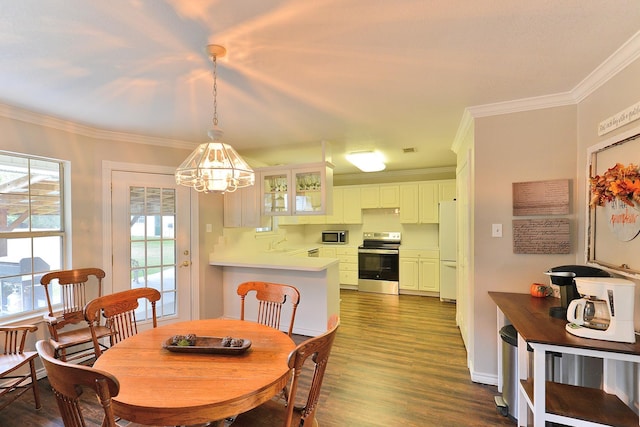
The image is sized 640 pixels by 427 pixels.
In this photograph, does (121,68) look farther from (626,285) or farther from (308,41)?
(626,285)

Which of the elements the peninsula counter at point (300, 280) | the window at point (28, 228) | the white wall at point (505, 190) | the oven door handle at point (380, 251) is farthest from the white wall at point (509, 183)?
the window at point (28, 228)

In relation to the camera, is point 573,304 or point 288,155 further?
point 288,155

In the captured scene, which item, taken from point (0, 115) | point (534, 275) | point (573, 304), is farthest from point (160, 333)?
point (534, 275)

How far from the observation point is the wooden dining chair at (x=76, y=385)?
946 millimetres

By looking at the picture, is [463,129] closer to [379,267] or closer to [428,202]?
[428,202]

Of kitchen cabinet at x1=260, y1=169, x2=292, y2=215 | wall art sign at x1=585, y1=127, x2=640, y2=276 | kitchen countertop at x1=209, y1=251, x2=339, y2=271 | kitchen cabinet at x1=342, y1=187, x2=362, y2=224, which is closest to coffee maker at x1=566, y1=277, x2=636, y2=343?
wall art sign at x1=585, y1=127, x2=640, y2=276

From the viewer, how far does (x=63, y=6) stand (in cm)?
127

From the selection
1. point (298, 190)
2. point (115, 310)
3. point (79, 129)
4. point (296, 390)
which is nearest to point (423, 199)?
point (298, 190)

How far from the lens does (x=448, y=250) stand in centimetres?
497

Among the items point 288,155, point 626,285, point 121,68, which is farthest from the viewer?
point 288,155

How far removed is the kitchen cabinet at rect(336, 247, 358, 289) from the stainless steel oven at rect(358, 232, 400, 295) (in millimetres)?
88

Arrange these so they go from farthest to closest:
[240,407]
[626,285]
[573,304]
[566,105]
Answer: [566,105]
[573,304]
[626,285]
[240,407]

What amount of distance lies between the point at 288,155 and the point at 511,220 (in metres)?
2.90

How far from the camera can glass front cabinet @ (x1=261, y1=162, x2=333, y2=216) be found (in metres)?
3.63
